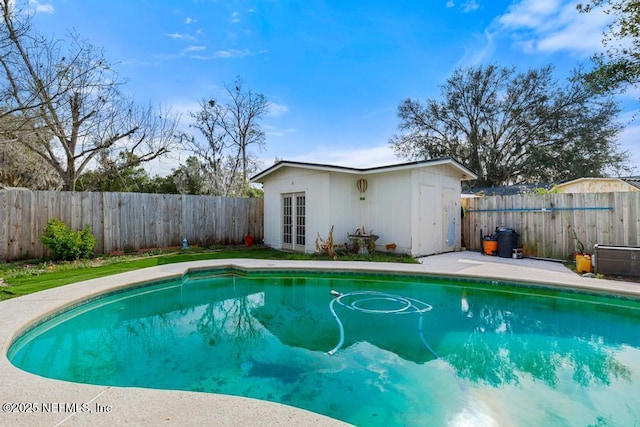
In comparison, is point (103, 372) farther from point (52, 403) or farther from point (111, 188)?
point (111, 188)

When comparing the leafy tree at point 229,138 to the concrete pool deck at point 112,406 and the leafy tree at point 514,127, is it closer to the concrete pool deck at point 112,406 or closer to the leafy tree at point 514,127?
the leafy tree at point 514,127

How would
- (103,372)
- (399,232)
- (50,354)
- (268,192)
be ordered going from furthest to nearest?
(268,192) < (399,232) < (50,354) < (103,372)

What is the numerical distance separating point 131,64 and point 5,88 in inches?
131

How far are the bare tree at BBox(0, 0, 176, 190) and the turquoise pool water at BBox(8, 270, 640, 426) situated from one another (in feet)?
13.4

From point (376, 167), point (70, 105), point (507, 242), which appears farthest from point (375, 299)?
point (70, 105)

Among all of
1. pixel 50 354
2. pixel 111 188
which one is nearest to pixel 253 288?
pixel 50 354

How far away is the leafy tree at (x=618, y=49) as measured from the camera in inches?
358

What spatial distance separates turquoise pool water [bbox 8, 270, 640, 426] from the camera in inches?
103

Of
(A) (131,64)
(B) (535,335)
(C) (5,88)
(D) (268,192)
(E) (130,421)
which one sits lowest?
(B) (535,335)

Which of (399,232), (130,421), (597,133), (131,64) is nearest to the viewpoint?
(130,421)

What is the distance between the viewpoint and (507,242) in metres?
8.60

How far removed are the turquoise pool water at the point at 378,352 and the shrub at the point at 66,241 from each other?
3422mm

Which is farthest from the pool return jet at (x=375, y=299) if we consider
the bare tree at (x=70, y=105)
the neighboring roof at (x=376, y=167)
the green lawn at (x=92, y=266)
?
the bare tree at (x=70, y=105)

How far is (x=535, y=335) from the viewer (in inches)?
158
